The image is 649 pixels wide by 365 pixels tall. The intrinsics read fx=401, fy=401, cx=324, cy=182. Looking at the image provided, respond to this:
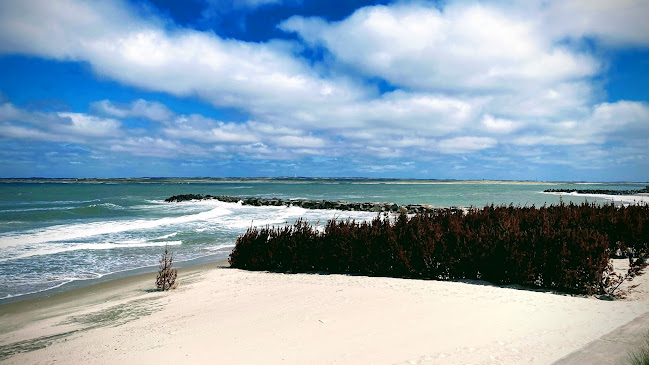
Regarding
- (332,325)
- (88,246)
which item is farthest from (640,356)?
(88,246)

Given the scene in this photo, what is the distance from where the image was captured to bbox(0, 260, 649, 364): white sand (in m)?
4.55

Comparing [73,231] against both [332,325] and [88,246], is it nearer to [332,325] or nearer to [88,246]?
[88,246]

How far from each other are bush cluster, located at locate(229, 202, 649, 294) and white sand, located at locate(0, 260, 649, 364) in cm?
65

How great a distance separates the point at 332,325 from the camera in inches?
217

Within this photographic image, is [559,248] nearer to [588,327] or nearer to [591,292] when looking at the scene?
[591,292]

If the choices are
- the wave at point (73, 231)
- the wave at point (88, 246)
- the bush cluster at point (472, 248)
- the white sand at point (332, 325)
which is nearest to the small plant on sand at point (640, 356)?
the white sand at point (332, 325)

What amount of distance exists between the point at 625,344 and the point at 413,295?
311cm

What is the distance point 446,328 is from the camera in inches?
203

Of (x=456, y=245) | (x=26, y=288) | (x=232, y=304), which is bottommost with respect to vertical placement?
(x=26, y=288)

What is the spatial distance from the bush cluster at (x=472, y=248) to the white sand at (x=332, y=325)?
652 mm

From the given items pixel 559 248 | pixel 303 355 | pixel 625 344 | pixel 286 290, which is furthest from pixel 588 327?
pixel 286 290

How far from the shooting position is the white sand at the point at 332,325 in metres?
4.55

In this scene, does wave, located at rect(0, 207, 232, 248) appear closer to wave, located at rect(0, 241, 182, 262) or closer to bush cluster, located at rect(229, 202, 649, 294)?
wave, located at rect(0, 241, 182, 262)

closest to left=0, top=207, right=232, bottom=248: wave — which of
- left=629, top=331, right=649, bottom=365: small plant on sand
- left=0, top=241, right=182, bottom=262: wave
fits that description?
left=0, top=241, right=182, bottom=262: wave
